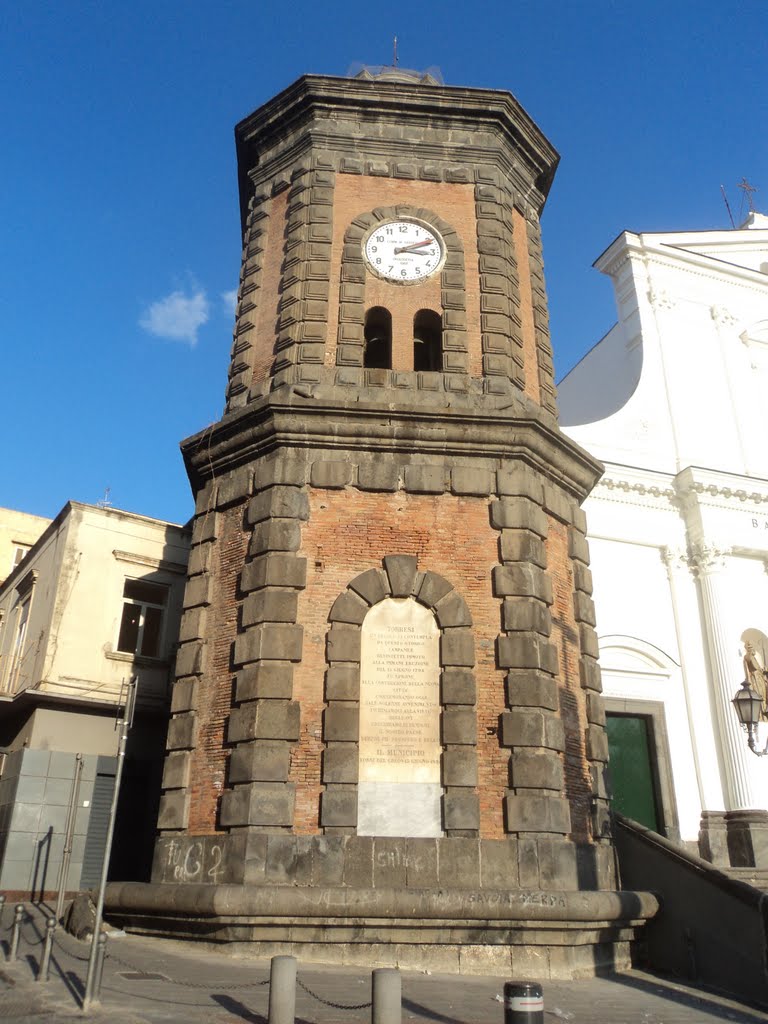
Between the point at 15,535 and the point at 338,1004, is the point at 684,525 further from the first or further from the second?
the point at 15,535

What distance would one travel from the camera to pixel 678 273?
25000 millimetres

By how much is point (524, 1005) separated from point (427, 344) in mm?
11937

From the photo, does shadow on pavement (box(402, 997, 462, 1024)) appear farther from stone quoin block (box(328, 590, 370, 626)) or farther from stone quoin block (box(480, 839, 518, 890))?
stone quoin block (box(328, 590, 370, 626))

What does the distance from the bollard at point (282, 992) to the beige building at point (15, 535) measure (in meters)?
25.6

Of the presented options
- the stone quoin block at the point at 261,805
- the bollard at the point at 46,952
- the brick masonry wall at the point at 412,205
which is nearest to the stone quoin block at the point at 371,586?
the stone quoin block at the point at 261,805

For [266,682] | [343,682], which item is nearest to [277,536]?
[266,682]

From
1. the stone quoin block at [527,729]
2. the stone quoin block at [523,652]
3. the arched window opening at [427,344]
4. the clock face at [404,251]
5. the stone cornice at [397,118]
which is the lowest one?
the stone quoin block at [527,729]

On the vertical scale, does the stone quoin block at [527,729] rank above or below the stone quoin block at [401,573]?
below

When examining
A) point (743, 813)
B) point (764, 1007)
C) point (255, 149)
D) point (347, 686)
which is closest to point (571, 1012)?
point (764, 1007)

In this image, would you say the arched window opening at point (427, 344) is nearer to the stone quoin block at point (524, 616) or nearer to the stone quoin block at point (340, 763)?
the stone quoin block at point (524, 616)

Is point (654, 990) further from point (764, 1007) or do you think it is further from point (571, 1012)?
point (571, 1012)

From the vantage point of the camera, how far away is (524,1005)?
21.9 feet

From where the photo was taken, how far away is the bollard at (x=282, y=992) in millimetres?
7262

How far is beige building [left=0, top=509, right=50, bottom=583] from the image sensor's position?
3052 centimetres
